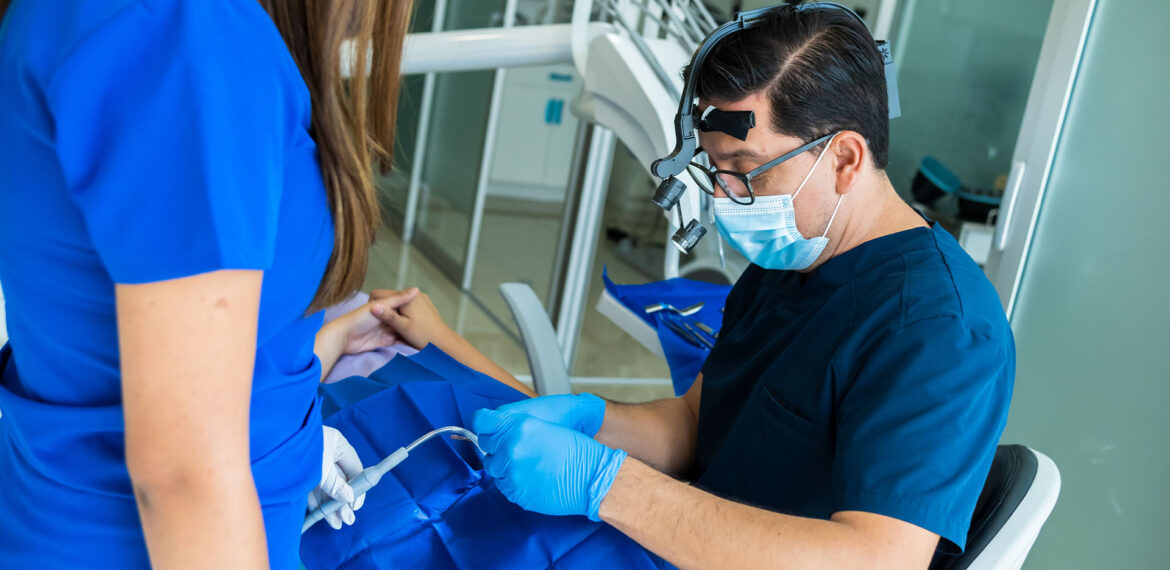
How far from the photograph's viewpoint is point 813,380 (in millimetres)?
1126

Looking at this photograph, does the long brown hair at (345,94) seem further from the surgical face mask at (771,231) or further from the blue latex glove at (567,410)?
the surgical face mask at (771,231)

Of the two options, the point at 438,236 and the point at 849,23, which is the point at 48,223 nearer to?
the point at 849,23

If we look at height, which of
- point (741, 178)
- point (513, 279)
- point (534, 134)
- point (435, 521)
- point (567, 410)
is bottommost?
point (513, 279)

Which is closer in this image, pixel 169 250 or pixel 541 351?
pixel 169 250

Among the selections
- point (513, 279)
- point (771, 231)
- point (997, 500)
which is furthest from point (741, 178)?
point (513, 279)

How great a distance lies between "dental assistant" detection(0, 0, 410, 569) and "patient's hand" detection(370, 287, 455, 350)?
1073 mm

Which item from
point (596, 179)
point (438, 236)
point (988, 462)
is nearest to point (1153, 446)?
point (988, 462)

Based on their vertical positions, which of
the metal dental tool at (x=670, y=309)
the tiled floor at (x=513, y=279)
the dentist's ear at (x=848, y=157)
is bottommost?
the tiled floor at (x=513, y=279)

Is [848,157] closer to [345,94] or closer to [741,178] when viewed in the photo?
[741,178]

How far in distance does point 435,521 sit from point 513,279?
128 inches

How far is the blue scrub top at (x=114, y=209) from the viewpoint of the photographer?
0.47 metres

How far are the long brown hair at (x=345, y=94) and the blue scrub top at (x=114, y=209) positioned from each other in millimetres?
13

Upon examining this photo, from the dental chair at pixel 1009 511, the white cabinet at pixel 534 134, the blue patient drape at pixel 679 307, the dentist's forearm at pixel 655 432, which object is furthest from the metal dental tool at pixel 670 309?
the white cabinet at pixel 534 134

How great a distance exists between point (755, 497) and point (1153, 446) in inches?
43.7
